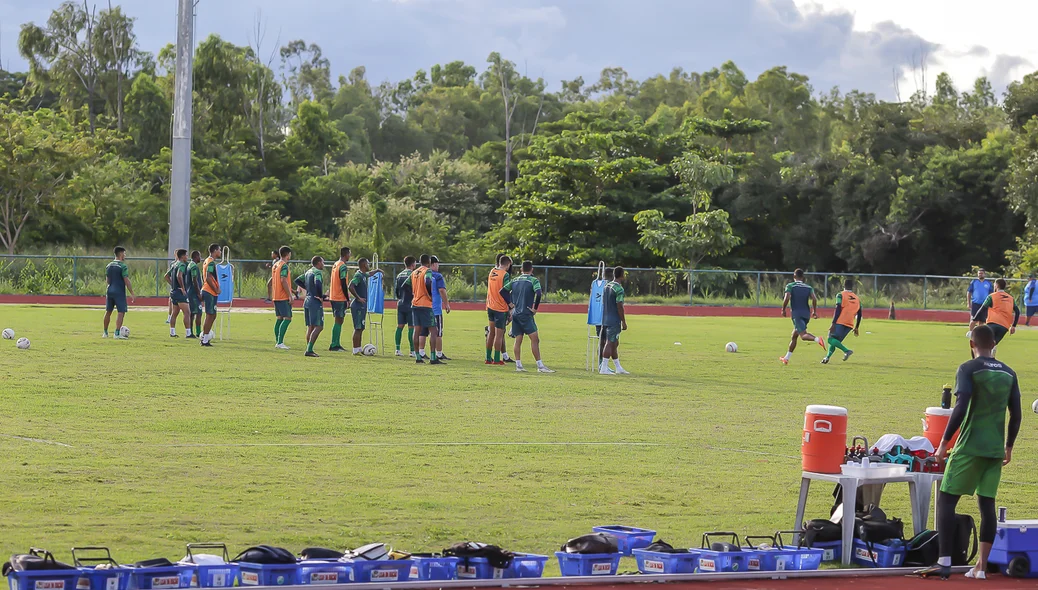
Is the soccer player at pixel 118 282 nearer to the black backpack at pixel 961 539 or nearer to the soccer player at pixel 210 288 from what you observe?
the soccer player at pixel 210 288

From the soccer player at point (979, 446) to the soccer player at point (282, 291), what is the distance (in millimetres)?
17578

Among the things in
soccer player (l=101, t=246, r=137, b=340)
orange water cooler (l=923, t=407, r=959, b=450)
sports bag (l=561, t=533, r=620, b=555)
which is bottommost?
sports bag (l=561, t=533, r=620, b=555)

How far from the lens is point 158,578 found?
706cm

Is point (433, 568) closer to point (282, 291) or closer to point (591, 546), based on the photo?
point (591, 546)

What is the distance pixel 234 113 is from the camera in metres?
75.1

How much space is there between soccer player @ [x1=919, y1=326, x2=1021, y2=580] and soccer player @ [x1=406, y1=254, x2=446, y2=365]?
49.3 ft

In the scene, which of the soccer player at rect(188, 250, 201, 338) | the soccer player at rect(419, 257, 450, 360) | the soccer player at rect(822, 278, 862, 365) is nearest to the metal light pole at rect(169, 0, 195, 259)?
the soccer player at rect(188, 250, 201, 338)

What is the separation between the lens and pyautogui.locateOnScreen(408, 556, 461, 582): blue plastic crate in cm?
770

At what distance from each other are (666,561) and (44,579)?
3.74m

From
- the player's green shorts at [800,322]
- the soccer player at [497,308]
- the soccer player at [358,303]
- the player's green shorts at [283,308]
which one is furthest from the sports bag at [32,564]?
the player's green shorts at [800,322]

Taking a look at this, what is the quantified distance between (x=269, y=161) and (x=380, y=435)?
6330 centimetres

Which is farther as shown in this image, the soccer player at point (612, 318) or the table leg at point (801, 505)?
the soccer player at point (612, 318)

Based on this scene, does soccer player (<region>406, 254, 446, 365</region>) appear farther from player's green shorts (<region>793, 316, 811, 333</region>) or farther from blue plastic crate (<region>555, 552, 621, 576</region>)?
blue plastic crate (<region>555, 552, 621, 576</region>)

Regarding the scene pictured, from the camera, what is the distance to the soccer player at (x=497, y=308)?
23425mm
